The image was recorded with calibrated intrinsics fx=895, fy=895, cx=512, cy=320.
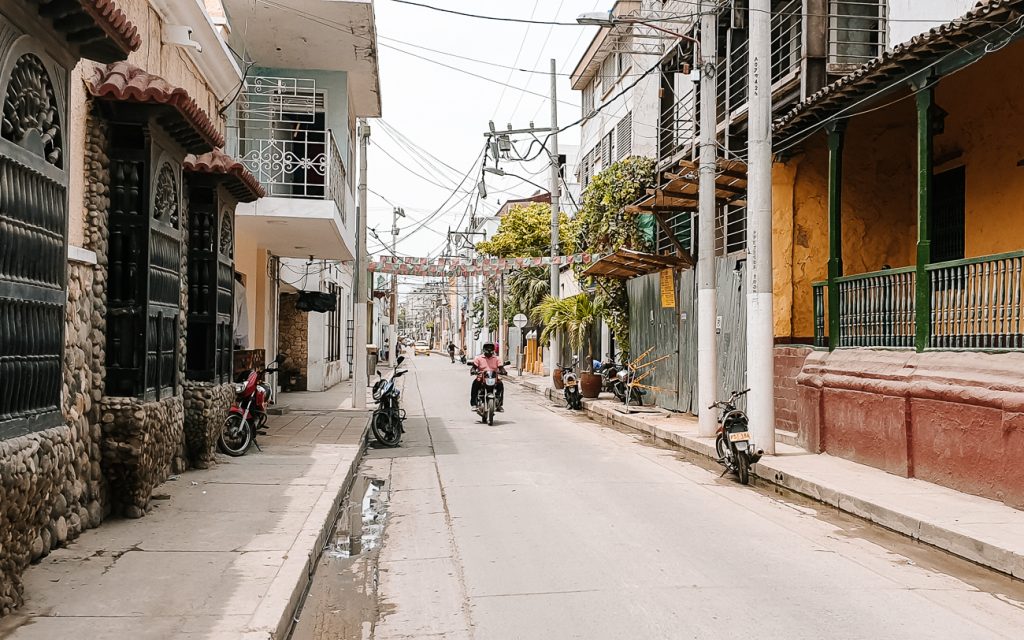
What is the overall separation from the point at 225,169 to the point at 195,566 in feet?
17.8

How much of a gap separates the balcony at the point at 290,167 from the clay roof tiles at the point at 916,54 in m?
7.90

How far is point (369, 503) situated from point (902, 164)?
1046 cm

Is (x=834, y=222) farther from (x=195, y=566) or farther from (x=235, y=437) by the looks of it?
(x=195, y=566)

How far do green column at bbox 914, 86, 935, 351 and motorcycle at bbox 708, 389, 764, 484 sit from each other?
2.32m

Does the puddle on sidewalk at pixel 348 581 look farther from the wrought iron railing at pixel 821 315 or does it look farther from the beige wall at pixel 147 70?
the wrought iron railing at pixel 821 315

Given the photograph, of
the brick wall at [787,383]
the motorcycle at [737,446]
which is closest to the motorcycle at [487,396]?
the brick wall at [787,383]

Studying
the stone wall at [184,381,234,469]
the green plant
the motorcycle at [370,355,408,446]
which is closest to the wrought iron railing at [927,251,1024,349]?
the motorcycle at [370,355,408,446]

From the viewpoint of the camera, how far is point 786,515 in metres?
9.21

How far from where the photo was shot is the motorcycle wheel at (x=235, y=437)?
1184cm

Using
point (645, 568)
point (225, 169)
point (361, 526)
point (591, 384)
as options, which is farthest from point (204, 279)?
point (591, 384)

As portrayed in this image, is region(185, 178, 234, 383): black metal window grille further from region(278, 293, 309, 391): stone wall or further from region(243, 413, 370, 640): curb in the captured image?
region(278, 293, 309, 391): stone wall

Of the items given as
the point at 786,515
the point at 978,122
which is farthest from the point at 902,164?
the point at 786,515

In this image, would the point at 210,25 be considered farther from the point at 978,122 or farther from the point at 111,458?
the point at 978,122

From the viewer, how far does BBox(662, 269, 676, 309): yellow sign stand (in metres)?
20.0
